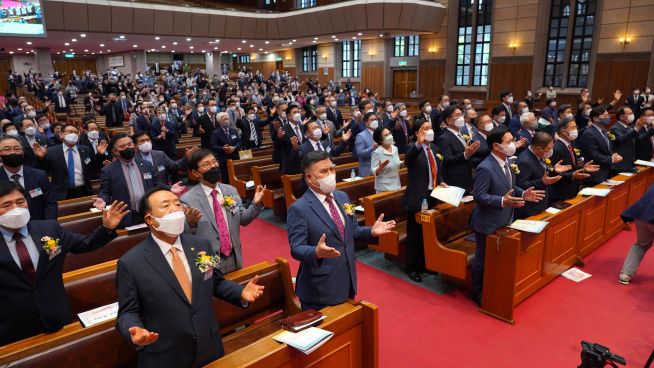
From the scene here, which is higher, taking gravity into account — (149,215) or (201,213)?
(149,215)

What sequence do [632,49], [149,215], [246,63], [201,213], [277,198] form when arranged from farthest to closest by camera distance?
[246,63], [632,49], [277,198], [201,213], [149,215]

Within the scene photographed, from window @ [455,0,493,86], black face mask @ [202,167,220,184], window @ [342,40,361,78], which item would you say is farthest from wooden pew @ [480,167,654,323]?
window @ [342,40,361,78]

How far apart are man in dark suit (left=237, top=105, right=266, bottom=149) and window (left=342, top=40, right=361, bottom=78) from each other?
16.6 metres

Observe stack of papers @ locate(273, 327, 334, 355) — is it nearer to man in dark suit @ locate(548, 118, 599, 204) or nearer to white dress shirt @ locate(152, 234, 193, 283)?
Result: white dress shirt @ locate(152, 234, 193, 283)

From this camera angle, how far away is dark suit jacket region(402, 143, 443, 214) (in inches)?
171

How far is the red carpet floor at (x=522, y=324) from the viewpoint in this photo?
11.1ft

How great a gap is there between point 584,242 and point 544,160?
1.40m

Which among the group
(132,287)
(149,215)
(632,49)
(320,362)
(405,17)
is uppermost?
(405,17)

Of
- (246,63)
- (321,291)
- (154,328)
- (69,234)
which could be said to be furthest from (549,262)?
(246,63)

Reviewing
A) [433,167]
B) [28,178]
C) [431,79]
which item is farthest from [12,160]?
[431,79]

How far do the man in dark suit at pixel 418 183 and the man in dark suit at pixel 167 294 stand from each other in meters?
2.58

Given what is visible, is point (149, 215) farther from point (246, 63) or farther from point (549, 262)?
point (246, 63)

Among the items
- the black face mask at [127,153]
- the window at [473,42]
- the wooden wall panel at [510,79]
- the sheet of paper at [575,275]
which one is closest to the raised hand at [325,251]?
the black face mask at [127,153]

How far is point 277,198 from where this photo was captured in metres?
6.50
